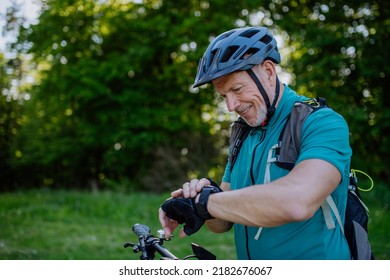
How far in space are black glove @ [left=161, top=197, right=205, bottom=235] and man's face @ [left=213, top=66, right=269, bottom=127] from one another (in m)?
0.48

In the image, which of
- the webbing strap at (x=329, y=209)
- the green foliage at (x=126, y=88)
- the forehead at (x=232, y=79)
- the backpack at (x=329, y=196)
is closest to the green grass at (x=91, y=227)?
the green foliage at (x=126, y=88)

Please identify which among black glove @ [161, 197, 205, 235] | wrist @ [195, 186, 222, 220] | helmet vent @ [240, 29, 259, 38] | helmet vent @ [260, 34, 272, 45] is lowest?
black glove @ [161, 197, 205, 235]

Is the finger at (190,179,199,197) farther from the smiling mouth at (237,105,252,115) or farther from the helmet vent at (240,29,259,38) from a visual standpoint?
the helmet vent at (240,29,259,38)

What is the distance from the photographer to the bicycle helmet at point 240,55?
201 cm

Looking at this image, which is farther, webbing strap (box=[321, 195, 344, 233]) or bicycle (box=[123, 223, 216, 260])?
bicycle (box=[123, 223, 216, 260])

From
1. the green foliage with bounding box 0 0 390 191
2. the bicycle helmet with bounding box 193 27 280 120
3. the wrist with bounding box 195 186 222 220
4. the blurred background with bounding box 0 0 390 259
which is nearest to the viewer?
the wrist with bounding box 195 186 222 220

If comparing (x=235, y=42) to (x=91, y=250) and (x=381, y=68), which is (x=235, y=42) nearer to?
(x=91, y=250)

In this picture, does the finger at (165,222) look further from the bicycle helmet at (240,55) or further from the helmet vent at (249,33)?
the helmet vent at (249,33)

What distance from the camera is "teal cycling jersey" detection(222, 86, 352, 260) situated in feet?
5.53

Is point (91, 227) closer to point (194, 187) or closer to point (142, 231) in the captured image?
point (142, 231)

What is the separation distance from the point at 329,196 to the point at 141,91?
15814 millimetres

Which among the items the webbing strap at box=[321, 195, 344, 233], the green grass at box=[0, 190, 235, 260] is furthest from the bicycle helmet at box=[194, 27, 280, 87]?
the green grass at box=[0, 190, 235, 260]

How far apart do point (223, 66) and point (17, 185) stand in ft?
52.2

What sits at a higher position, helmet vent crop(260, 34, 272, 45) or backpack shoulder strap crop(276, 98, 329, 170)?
helmet vent crop(260, 34, 272, 45)
